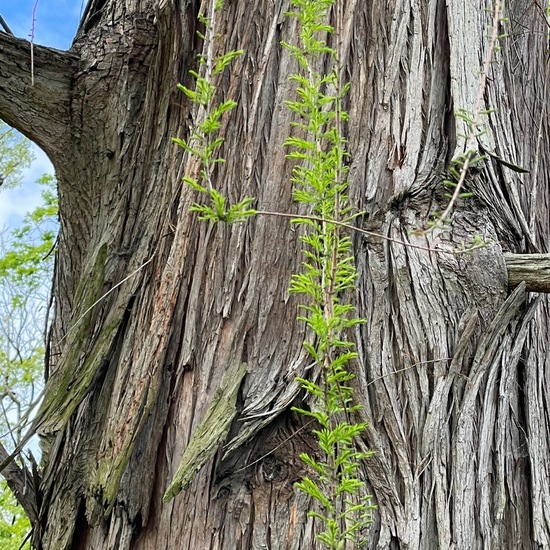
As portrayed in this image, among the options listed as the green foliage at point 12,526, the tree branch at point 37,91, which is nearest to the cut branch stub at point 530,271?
the tree branch at point 37,91

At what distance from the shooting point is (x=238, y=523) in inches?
63.2

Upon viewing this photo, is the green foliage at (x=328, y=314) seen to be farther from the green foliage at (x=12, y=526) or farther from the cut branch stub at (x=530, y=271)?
the green foliage at (x=12, y=526)

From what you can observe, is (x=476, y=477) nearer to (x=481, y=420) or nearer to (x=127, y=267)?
(x=481, y=420)

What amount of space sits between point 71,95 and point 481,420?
1.78 metres

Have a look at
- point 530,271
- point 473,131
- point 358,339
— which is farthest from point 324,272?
point 530,271

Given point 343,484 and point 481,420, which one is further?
point 481,420

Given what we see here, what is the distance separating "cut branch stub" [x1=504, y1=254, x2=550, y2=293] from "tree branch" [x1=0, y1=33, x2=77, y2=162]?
1.65 m

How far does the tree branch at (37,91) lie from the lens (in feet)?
7.62

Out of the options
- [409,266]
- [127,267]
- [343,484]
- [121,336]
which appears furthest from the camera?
[127,267]

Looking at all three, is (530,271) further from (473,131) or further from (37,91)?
(37,91)

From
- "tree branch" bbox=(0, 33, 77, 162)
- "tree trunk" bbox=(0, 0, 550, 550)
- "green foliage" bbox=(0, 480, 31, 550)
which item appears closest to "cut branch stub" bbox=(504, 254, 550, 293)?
"tree trunk" bbox=(0, 0, 550, 550)

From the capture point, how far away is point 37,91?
7.89ft

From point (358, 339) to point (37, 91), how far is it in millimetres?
1500

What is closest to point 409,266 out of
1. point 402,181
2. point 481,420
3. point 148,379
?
point 402,181
